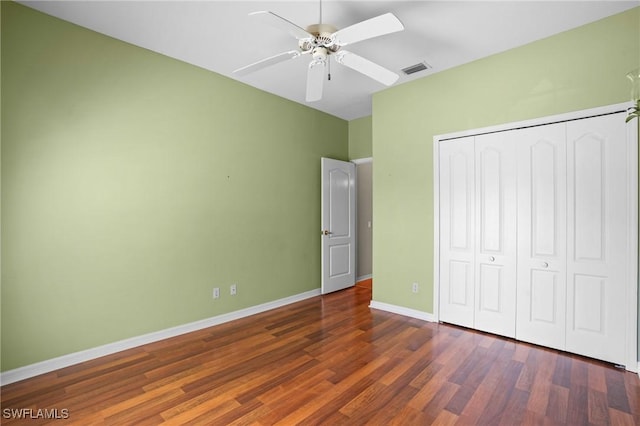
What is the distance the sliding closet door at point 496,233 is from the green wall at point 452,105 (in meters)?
0.33

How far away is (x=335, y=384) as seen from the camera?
2.35m

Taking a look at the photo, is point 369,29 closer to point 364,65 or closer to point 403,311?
point 364,65

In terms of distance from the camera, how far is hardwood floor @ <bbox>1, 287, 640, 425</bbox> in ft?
6.56

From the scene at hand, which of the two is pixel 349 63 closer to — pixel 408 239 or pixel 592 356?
pixel 408 239

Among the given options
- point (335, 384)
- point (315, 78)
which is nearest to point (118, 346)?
point (335, 384)

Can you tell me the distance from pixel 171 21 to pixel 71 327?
9.11ft

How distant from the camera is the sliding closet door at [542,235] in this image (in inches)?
113

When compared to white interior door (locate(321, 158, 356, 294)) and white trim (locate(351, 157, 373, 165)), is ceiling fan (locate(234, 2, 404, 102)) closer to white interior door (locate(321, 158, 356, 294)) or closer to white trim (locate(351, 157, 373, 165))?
white interior door (locate(321, 158, 356, 294))

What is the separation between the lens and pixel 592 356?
2709 millimetres

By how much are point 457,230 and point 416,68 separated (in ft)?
6.25

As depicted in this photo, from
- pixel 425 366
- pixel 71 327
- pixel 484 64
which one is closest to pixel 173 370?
pixel 71 327

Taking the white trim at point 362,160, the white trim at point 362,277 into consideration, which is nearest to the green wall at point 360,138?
the white trim at point 362,160

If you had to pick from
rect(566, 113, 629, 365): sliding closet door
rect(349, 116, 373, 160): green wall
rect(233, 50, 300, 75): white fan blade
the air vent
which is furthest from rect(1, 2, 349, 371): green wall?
rect(566, 113, 629, 365): sliding closet door

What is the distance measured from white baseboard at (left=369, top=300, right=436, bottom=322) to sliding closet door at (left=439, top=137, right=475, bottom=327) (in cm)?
17
